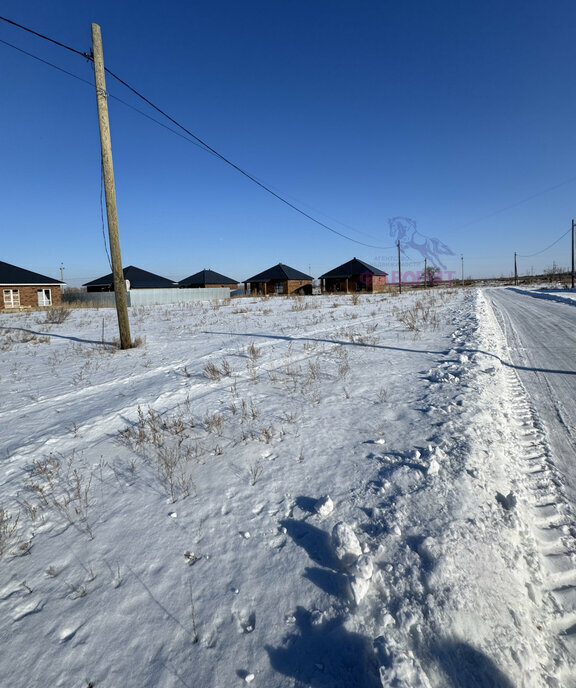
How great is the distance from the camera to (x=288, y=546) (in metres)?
1.93

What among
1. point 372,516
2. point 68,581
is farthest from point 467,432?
point 68,581

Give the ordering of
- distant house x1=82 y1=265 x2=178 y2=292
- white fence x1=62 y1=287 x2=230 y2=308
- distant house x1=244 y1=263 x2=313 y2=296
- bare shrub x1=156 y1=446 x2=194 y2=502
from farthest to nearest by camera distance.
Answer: distant house x1=244 y1=263 x2=313 y2=296, distant house x1=82 y1=265 x2=178 y2=292, white fence x1=62 y1=287 x2=230 y2=308, bare shrub x1=156 y1=446 x2=194 y2=502

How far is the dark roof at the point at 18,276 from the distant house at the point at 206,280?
763 inches

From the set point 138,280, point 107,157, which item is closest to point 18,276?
point 138,280

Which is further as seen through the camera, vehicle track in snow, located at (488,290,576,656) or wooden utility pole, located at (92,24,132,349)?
wooden utility pole, located at (92,24,132,349)

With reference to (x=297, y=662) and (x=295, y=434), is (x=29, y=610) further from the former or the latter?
(x=295, y=434)

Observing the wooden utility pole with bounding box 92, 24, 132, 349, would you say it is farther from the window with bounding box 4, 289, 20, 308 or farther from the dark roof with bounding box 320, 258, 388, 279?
the dark roof with bounding box 320, 258, 388, 279

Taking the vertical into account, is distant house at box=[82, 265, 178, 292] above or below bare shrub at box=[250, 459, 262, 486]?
above

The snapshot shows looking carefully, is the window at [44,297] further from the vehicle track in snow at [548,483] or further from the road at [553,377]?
the vehicle track in snow at [548,483]

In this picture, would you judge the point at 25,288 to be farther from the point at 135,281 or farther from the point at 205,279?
the point at 205,279

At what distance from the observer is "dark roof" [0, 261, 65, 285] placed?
30.7 m

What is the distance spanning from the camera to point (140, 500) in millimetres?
2379

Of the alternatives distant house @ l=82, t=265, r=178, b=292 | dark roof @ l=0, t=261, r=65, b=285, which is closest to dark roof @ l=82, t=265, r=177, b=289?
distant house @ l=82, t=265, r=178, b=292

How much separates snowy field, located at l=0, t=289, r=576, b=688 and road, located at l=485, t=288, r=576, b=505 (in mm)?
146
